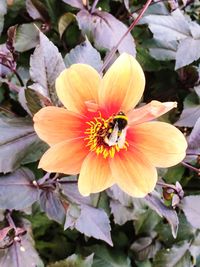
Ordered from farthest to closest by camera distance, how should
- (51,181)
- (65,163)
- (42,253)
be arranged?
(42,253), (51,181), (65,163)

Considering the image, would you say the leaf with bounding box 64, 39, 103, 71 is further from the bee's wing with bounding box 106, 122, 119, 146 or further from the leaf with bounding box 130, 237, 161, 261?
the leaf with bounding box 130, 237, 161, 261

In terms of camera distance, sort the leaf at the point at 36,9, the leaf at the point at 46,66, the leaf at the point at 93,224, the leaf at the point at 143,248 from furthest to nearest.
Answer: the leaf at the point at 143,248 → the leaf at the point at 36,9 → the leaf at the point at 93,224 → the leaf at the point at 46,66

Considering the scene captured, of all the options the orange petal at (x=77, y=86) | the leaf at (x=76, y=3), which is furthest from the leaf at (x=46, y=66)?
the leaf at (x=76, y=3)

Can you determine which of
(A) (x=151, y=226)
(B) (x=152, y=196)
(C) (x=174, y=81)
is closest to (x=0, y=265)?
(B) (x=152, y=196)

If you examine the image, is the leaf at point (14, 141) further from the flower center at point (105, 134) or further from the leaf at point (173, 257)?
the leaf at point (173, 257)

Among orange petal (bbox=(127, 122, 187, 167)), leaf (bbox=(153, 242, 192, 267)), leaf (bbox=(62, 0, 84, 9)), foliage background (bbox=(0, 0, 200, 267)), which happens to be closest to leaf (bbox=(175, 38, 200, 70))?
foliage background (bbox=(0, 0, 200, 267))

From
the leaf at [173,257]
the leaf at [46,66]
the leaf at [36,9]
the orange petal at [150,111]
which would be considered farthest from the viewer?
the leaf at [173,257]

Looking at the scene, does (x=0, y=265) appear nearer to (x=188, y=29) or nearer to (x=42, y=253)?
A: (x=42, y=253)
